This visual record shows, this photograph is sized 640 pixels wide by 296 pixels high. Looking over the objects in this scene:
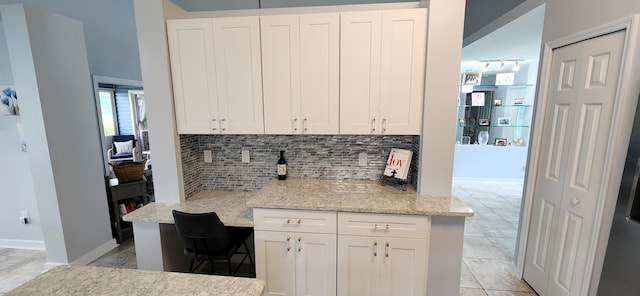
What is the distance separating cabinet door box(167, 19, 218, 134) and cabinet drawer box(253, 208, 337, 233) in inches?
32.6

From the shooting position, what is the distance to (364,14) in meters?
1.83

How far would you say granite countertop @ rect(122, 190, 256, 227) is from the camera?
1889 mm

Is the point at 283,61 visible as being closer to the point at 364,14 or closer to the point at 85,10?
the point at 364,14

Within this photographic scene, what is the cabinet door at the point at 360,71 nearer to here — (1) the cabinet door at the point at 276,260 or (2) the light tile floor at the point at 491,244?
(1) the cabinet door at the point at 276,260

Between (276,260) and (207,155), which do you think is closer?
(276,260)

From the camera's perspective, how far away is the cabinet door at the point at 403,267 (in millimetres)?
1751

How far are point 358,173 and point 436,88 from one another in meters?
0.96

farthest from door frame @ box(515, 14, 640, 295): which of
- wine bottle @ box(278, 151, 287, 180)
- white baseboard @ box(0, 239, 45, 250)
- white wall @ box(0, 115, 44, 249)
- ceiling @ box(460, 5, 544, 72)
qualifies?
white baseboard @ box(0, 239, 45, 250)

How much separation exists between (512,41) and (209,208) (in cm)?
419

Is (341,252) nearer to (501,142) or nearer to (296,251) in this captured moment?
(296,251)

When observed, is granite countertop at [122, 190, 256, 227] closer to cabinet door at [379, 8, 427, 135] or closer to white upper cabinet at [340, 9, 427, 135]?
white upper cabinet at [340, 9, 427, 135]

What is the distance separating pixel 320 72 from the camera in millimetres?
1950

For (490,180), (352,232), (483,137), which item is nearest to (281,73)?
(352,232)

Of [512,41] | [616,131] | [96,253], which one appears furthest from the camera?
[512,41]
